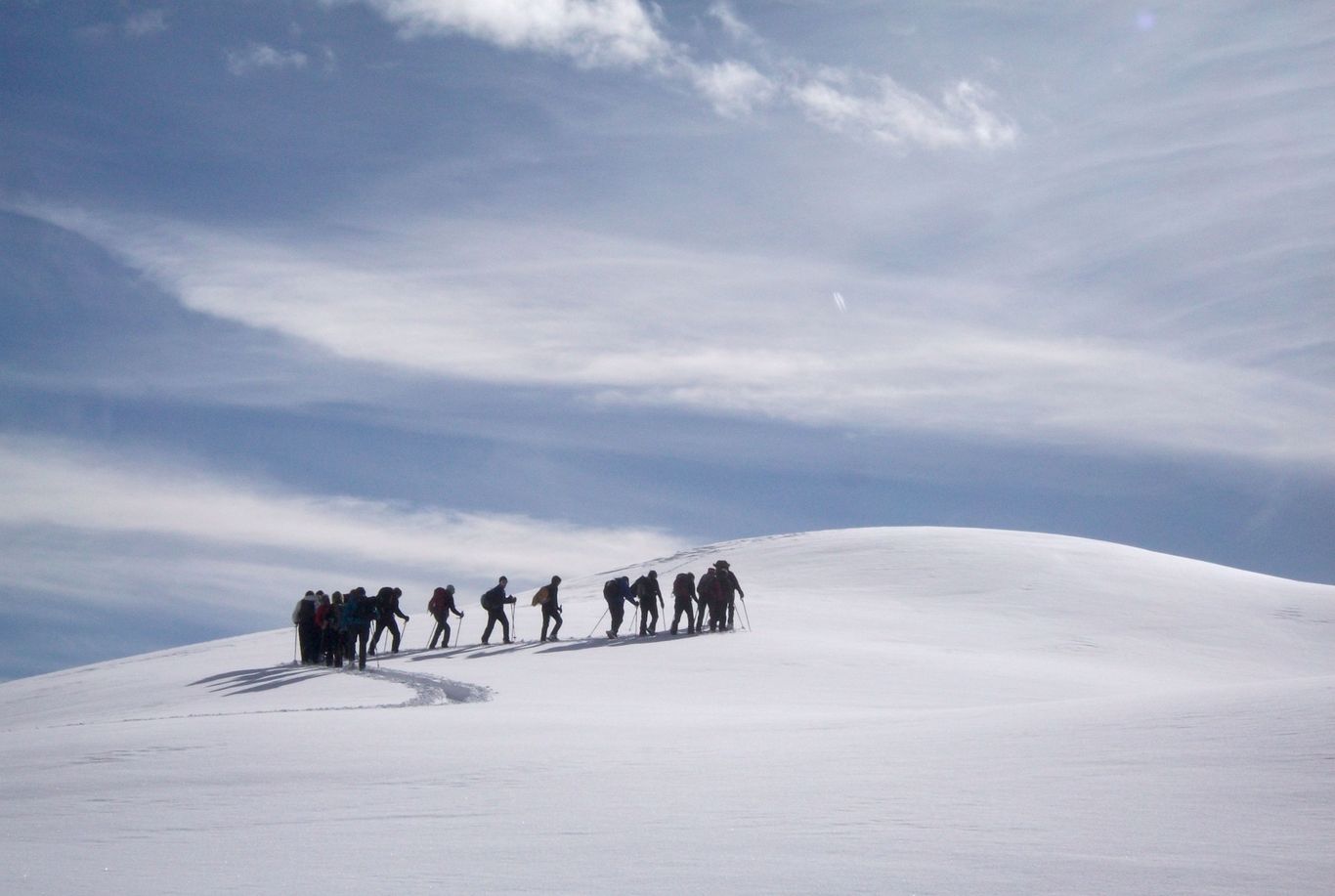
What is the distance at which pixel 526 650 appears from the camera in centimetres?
2055

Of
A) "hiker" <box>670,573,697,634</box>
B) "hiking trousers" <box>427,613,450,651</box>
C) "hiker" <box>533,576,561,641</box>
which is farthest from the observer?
"hiking trousers" <box>427,613,450,651</box>

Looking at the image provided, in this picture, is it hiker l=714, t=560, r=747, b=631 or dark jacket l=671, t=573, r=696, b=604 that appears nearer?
dark jacket l=671, t=573, r=696, b=604

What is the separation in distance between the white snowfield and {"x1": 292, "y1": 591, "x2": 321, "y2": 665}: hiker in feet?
9.71

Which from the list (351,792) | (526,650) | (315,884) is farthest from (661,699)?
(315,884)

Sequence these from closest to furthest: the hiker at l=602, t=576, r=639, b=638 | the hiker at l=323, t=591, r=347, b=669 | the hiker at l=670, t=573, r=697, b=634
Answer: the hiker at l=323, t=591, r=347, b=669 → the hiker at l=602, t=576, r=639, b=638 → the hiker at l=670, t=573, r=697, b=634

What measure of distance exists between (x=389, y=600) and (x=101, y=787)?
44.2ft

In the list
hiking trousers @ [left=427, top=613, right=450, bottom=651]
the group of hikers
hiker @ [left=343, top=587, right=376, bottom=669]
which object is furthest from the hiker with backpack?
hiker @ [left=343, top=587, right=376, bottom=669]

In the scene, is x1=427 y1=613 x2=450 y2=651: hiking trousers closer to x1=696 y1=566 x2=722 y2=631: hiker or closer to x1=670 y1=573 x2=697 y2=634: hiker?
x1=670 y1=573 x2=697 y2=634: hiker

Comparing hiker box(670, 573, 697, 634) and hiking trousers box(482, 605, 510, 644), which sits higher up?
hiker box(670, 573, 697, 634)

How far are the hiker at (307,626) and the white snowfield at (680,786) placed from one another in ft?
9.71

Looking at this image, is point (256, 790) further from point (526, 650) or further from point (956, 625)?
point (956, 625)

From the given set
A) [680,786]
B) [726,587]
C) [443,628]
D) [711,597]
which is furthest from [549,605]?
[680,786]

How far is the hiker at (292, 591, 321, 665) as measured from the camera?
20797mm

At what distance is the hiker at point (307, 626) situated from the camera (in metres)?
20.8
